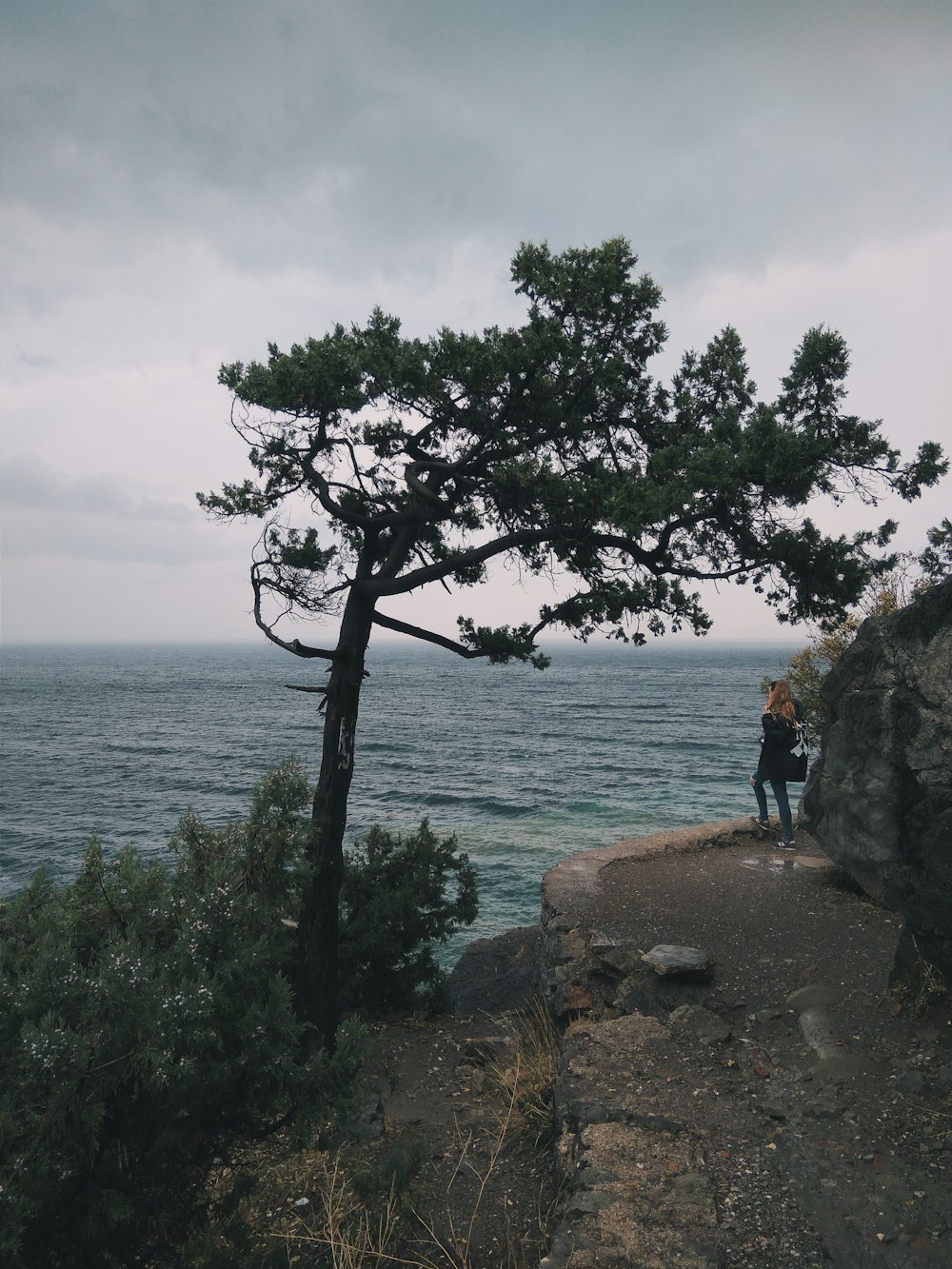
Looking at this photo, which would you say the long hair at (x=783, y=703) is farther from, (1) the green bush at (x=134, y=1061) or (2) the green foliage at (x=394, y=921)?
(1) the green bush at (x=134, y=1061)

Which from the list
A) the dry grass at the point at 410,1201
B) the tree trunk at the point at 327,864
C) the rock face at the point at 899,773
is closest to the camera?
the dry grass at the point at 410,1201

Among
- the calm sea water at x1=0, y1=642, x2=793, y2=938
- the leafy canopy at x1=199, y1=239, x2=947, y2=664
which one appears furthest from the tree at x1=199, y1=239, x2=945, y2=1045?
the calm sea water at x1=0, y1=642, x2=793, y2=938

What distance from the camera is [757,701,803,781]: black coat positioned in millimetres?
12797

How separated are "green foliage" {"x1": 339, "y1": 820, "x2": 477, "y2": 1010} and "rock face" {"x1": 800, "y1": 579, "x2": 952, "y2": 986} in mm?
5546

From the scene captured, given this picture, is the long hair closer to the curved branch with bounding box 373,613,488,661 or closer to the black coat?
the black coat

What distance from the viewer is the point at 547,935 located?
34.0 ft

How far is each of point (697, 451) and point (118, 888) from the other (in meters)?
6.99

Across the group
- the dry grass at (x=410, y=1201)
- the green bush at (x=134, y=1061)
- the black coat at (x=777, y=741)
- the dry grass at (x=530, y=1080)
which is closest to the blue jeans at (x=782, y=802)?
the black coat at (x=777, y=741)

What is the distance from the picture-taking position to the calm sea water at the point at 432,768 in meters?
25.7

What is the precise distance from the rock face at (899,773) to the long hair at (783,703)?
1789 millimetres

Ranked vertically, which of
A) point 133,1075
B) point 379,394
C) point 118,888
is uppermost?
point 379,394

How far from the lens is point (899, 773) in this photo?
7.95 metres

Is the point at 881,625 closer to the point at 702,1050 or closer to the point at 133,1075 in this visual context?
the point at 702,1050

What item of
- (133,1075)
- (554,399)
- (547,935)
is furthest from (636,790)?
(133,1075)
